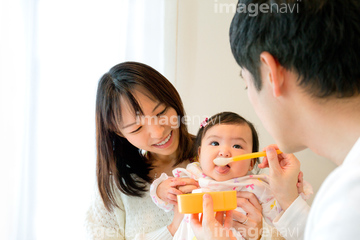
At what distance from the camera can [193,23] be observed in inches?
106

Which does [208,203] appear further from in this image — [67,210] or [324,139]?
[67,210]

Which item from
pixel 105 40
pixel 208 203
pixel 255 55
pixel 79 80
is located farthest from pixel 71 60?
pixel 255 55

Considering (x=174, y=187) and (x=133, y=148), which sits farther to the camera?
(x=133, y=148)

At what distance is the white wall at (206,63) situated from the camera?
258 centimetres

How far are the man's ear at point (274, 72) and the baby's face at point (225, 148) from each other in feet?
2.15

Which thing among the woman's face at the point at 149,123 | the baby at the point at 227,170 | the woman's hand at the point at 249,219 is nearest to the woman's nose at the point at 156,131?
the woman's face at the point at 149,123

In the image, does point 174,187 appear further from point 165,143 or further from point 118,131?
point 118,131

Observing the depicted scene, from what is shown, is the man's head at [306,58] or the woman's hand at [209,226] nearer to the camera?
the man's head at [306,58]

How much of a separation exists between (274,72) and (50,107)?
1.58 m

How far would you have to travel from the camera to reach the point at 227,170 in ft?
4.69

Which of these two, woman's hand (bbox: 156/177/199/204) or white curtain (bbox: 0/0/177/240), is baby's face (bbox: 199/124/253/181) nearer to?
woman's hand (bbox: 156/177/199/204)

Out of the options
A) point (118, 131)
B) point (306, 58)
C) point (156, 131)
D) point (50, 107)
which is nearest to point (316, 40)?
point (306, 58)

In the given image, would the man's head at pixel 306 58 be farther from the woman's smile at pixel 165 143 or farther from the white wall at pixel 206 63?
the white wall at pixel 206 63

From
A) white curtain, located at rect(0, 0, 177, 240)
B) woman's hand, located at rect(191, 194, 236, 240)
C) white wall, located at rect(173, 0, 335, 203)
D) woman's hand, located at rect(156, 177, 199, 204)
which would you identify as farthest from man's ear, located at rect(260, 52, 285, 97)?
white wall, located at rect(173, 0, 335, 203)
